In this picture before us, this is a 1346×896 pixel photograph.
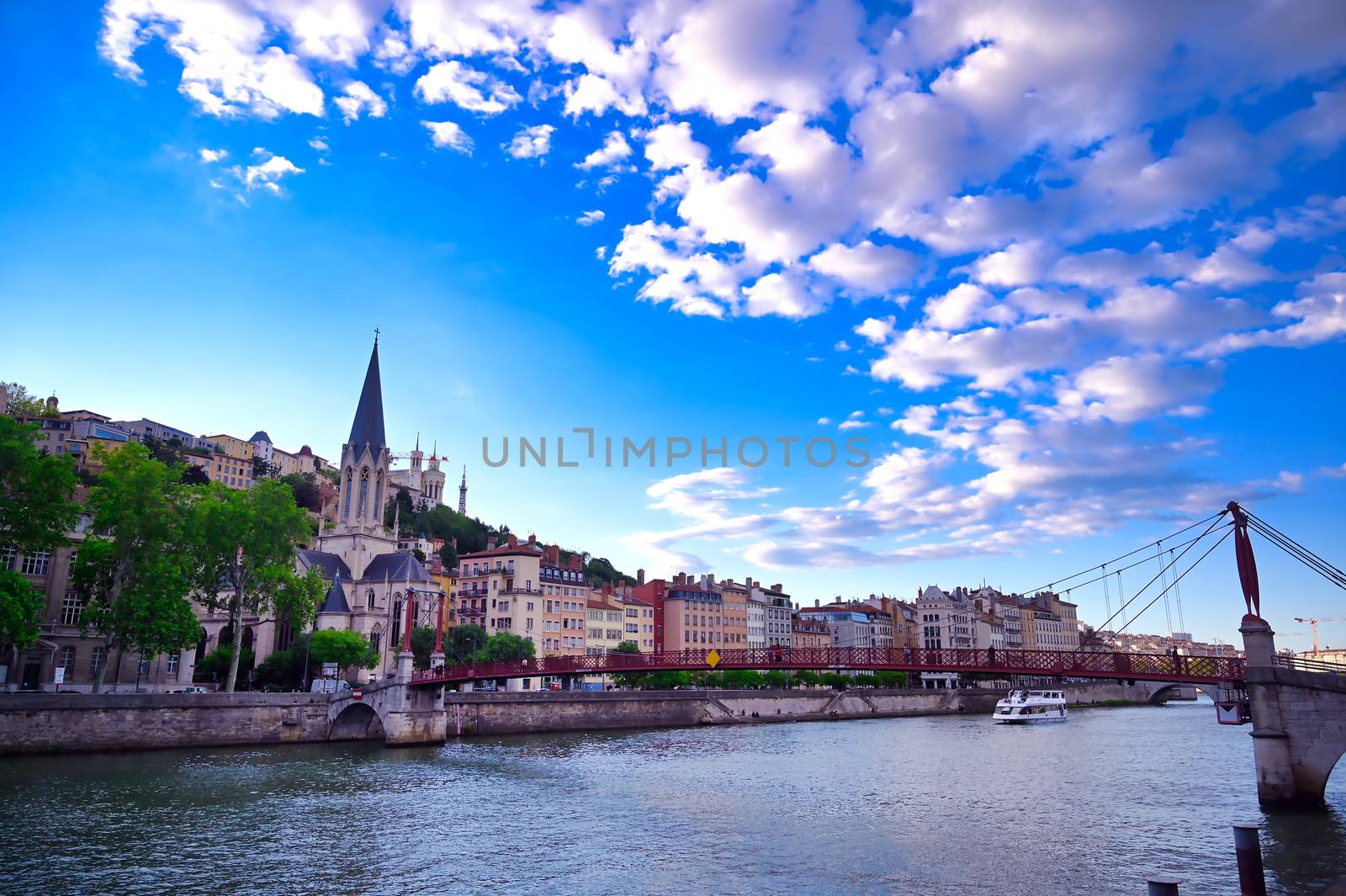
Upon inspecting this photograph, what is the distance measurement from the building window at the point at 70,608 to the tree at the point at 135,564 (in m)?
5.66

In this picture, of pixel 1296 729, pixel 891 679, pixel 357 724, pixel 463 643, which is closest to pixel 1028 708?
pixel 891 679

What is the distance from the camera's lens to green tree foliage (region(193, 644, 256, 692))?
66938 mm

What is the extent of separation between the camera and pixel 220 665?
68.0 metres

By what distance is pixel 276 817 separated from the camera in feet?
89.0

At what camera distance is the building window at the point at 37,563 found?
5253 cm

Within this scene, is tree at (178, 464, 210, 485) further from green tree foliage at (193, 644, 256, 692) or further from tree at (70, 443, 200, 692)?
tree at (70, 443, 200, 692)

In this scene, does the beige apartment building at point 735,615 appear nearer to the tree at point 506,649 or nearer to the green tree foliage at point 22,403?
the tree at point 506,649

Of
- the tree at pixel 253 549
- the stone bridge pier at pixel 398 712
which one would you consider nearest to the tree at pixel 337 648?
the tree at pixel 253 549

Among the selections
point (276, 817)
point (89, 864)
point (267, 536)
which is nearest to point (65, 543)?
point (267, 536)

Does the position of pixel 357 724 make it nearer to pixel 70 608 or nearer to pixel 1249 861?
pixel 70 608

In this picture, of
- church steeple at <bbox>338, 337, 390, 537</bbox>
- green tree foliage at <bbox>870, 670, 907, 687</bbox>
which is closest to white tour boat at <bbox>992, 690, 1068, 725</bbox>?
green tree foliage at <bbox>870, 670, 907, 687</bbox>

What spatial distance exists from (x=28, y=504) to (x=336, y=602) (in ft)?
135

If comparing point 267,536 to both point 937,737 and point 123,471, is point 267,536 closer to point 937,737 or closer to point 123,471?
point 123,471

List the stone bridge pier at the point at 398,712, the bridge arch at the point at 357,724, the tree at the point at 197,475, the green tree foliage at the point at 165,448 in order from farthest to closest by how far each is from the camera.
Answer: the green tree foliage at the point at 165,448, the tree at the point at 197,475, the bridge arch at the point at 357,724, the stone bridge pier at the point at 398,712
